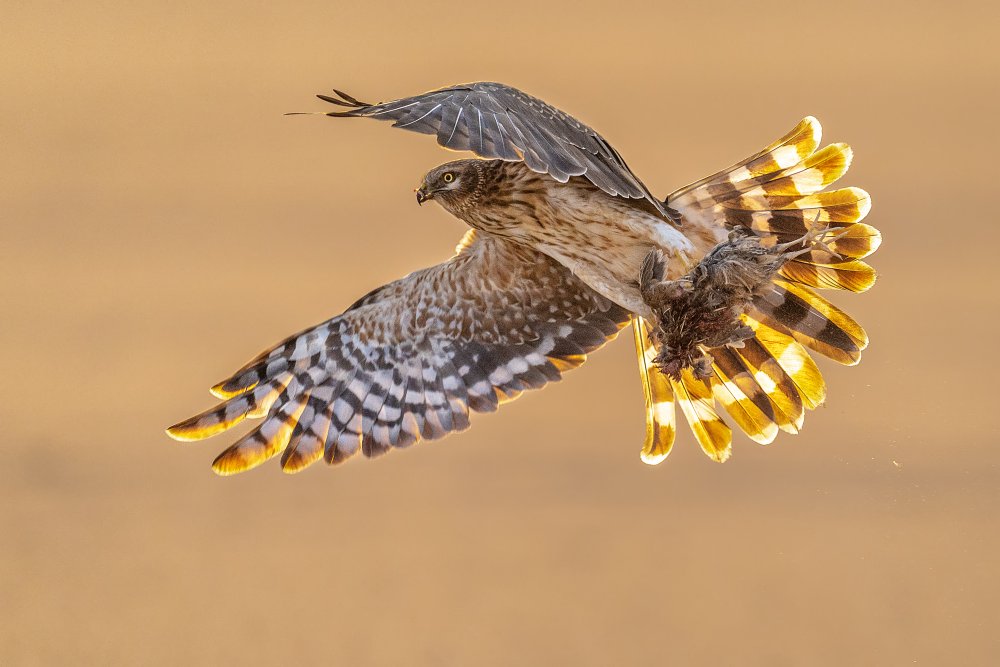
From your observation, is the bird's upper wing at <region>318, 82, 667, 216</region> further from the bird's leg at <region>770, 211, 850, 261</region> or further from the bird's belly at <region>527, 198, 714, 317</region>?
the bird's leg at <region>770, 211, 850, 261</region>

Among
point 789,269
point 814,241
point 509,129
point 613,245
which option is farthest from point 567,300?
point 509,129

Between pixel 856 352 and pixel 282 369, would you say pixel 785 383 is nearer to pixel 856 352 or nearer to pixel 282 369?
pixel 856 352

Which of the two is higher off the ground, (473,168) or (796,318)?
(473,168)

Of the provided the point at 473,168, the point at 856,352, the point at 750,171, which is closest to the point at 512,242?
the point at 473,168

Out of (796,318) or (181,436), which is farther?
(181,436)

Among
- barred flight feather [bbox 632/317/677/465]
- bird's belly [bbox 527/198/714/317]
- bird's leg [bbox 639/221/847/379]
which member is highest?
bird's belly [bbox 527/198/714/317]

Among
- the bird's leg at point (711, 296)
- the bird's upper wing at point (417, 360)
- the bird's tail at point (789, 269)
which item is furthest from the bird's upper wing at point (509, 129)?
the bird's upper wing at point (417, 360)

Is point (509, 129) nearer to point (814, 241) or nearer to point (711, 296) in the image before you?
point (711, 296)

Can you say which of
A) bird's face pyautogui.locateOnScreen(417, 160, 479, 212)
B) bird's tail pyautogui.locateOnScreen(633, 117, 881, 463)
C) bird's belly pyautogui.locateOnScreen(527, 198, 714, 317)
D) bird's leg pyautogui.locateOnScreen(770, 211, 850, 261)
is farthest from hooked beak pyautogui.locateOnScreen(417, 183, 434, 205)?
bird's leg pyautogui.locateOnScreen(770, 211, 850, 261)
